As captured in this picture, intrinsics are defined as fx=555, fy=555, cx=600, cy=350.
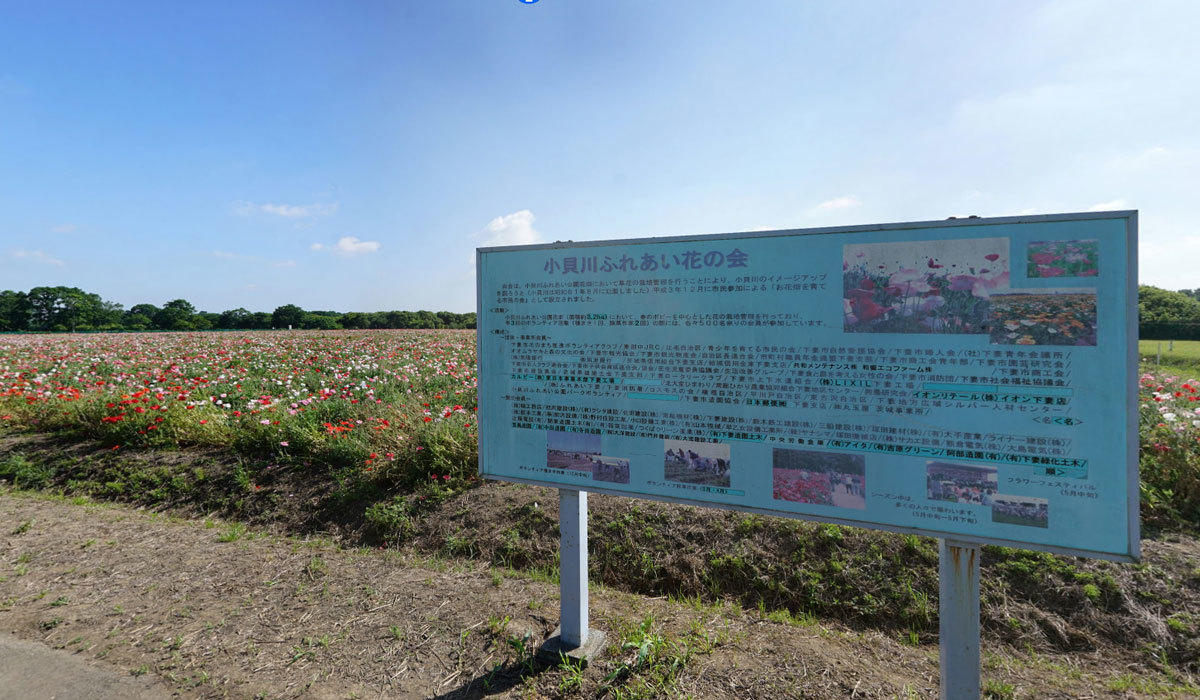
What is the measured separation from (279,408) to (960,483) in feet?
24.7

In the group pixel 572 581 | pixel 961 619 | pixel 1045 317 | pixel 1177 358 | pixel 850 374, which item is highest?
pixel 1045 317

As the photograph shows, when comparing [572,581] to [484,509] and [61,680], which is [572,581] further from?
[61,680]

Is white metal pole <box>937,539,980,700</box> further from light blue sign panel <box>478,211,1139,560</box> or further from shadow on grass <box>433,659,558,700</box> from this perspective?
shadow on grass <box>433,659,558,700</box>

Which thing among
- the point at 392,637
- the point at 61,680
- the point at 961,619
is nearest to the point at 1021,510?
the point at 961,619

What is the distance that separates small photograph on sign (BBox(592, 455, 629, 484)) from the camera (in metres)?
2.80

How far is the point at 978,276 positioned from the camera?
6.93ft

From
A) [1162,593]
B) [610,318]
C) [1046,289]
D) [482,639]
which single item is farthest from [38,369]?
[1162,593]

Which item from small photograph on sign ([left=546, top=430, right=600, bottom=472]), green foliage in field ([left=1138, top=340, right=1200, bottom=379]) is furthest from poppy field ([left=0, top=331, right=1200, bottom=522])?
green foliage in field ([left=1138, top=340, right=1200, bottom=379])

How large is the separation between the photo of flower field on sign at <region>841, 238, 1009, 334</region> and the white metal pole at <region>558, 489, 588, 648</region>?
1675 mm

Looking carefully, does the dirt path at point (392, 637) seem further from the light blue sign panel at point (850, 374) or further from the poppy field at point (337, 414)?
the poppy field at point (337, 414)

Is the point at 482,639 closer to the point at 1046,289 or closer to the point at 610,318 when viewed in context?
the point at 610,318

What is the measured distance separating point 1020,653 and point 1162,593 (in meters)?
1.10

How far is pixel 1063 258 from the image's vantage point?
2027 millimetres

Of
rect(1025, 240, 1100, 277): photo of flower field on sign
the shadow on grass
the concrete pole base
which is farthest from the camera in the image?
the concrete pole base
